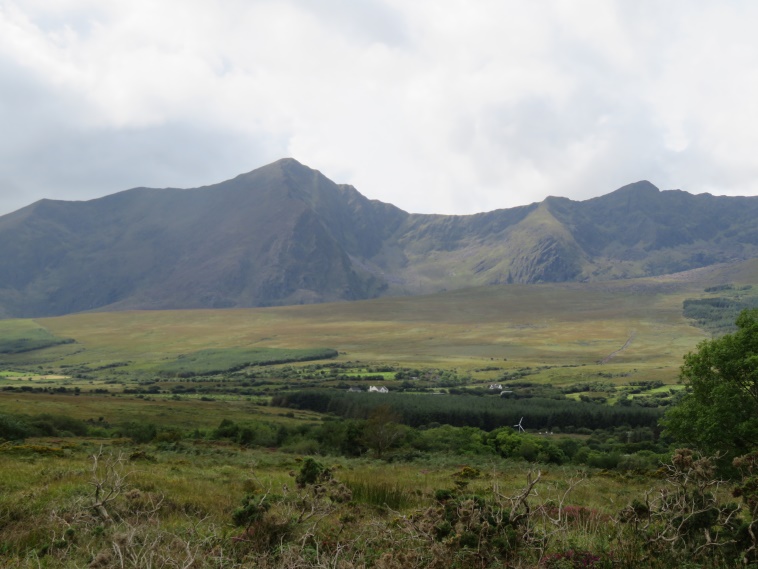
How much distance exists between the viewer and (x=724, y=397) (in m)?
29.0

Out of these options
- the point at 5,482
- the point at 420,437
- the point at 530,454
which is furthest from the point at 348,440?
the point at 5,482

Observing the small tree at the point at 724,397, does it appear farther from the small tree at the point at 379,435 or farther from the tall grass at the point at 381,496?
the small tree at the point at 379,435

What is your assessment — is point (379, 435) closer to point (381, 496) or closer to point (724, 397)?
point (724, 397)

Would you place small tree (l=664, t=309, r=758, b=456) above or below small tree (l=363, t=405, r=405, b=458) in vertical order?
above

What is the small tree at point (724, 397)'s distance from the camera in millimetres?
28156

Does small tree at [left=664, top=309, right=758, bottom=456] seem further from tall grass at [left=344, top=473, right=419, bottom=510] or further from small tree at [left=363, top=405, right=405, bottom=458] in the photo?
small tree at [left=363, top=405, right=405, bottom=458]

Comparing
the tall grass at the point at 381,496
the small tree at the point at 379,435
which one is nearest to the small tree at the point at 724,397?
the tall grass at the point at 381,496

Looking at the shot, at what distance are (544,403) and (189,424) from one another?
82.0m

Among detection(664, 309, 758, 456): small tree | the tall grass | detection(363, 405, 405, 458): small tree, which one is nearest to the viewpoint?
the tall grass

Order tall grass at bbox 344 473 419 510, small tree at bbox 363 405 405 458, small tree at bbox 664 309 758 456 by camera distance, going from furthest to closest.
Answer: small tree at bbox 363 405 405 458 → small tree at bbox 664 309 758 456 → tall grass at bbox 344 473 419 510

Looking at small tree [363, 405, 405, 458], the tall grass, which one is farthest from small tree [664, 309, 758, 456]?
small tree [363, 405, 405, 458]

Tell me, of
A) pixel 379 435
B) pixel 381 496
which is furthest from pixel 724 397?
pixel 379 435

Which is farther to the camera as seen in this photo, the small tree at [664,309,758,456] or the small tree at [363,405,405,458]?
the small tree at [363,405,405,458]

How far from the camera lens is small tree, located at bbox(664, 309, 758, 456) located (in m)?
28.2
